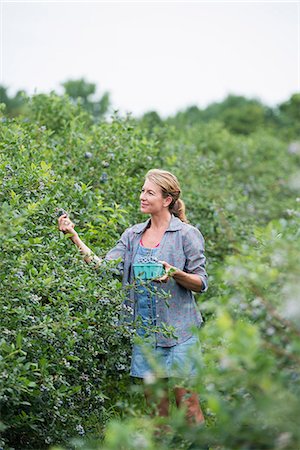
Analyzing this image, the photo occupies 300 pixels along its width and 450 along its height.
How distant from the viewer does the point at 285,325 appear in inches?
99.3

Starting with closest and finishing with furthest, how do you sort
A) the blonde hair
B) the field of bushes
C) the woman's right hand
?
the field of bushes < the woman's right hand < the blonde hair

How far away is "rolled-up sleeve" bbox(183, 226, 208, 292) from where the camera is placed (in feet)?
14.1

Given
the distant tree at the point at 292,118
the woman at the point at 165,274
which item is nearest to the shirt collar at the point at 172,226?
the woman at the point at 165,274

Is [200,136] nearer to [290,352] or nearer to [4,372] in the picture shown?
[4,372]

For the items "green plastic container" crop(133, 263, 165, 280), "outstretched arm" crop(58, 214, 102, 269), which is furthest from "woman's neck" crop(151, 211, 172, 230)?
"outstretched arm" crop(58, 214, 102, 269)

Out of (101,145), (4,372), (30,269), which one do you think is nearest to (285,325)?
(4,372)

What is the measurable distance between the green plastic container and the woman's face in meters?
0.33

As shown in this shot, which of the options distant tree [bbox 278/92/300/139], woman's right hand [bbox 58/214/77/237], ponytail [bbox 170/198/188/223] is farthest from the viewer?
distant tree [bbox 278/92/300/139]

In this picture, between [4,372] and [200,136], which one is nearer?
[4,372]

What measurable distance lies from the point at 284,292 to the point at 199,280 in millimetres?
1755

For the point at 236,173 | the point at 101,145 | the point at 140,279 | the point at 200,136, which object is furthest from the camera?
the point at 200,136

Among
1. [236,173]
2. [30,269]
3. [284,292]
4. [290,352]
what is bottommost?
[290,352]

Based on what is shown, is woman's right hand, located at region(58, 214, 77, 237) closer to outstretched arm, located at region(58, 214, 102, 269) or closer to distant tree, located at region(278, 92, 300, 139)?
outstretched arm, located at region(58, 214, 102, 269)

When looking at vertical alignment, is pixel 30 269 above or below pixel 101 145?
below
